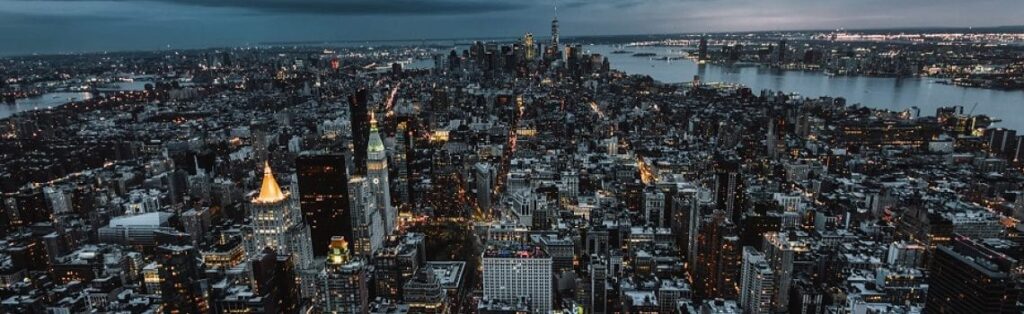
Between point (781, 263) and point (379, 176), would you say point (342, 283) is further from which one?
point (781, 263)

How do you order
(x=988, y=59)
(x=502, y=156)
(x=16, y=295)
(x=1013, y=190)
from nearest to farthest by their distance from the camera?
(x=16, y=295)
(x=1013, y=190)
(x=502, y=156)
(x=988, y=59)

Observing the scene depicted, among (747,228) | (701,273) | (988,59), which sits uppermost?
(988,59)

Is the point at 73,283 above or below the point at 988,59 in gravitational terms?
below

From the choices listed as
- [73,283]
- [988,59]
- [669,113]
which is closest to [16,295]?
[73,283]

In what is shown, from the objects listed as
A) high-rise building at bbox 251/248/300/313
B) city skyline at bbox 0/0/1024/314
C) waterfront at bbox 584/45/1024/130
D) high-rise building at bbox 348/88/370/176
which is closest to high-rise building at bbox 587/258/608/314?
city skyline at bbox 0/0/1024/314

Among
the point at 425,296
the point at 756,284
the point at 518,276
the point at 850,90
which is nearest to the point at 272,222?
the point at 425,296

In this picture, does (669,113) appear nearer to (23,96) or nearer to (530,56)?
(530,56)
